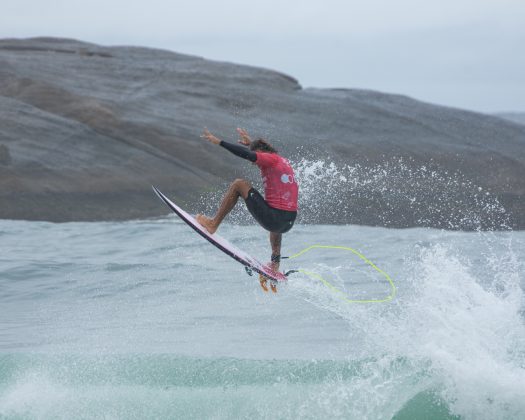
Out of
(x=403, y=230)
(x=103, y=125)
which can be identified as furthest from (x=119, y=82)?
(x=403, y=230)

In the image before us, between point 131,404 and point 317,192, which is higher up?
point 317,192

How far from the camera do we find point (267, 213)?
11109 millimetres

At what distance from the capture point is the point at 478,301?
1088 centimetres

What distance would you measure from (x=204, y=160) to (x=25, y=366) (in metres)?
11.4

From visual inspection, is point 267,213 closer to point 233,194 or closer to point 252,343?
point 233,194

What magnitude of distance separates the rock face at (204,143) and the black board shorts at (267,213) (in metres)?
9.84

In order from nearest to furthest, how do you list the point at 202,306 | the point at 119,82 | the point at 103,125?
the point at 202,306 → the point at 103,125 → the point at 119,82

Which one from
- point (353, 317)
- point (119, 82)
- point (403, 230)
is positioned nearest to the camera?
point (353, 317)

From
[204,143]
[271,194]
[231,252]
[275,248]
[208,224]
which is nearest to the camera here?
[271,194]

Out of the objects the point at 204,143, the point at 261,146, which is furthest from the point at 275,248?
the point at 204,143

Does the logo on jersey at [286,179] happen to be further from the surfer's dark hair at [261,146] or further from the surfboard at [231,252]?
the surfboard at [231,252]

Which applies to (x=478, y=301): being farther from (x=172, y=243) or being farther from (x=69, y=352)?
(x=172, y=243)

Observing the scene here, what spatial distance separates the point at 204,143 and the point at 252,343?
37.2 feet

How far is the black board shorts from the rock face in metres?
9.84
